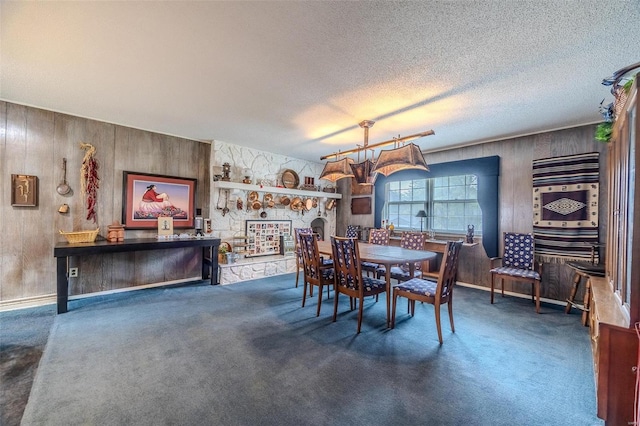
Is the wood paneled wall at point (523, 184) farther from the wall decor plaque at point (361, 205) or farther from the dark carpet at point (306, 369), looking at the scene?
the wall decor plaque at point (361, 205)

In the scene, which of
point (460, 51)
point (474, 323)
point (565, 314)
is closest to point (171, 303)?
point (474, 323)

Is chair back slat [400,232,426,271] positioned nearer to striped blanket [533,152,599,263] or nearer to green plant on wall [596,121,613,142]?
striped blanket [533,152,599,263]

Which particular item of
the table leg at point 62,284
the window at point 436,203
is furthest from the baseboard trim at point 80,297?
the window at point 436,203

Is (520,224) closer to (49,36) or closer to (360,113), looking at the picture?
(360,113)

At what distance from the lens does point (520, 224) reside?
13.3ft

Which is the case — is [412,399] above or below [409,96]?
below

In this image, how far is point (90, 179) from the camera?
3.67 metres

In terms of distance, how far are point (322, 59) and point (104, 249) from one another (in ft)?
11.1

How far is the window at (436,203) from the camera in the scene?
4668 mm

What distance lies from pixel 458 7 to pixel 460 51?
481mm

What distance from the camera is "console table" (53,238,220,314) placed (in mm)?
3044

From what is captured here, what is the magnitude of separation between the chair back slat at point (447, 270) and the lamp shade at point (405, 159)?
33.2 inches

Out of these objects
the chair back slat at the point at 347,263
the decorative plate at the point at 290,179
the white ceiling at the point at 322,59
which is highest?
the white ceiling at the point at 322,59

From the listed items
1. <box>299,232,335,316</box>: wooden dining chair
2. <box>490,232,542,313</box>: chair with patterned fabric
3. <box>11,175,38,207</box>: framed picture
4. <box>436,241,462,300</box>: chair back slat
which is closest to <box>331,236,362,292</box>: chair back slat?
<box>299,232,335,316</box>: wooden dining chair
